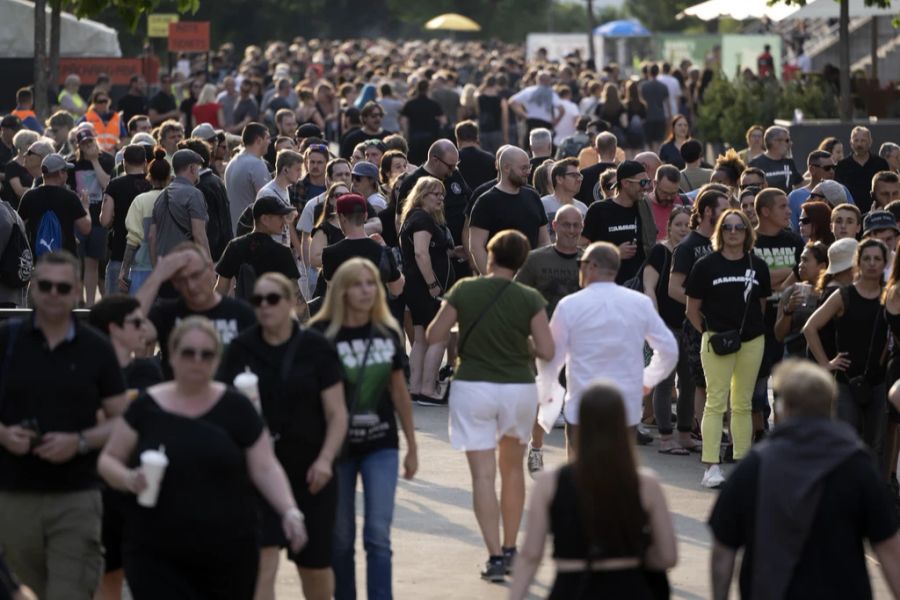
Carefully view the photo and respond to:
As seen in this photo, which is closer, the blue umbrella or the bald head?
the bald head

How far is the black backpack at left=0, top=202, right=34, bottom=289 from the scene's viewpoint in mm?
13086

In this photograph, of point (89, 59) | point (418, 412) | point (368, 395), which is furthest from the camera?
point (89, 59)

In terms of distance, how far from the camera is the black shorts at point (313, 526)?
7496mm

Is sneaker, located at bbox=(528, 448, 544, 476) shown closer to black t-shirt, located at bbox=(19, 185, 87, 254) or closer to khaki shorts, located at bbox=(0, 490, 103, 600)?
khaki shorts, located at bbox=(0, 490, 103, 600)

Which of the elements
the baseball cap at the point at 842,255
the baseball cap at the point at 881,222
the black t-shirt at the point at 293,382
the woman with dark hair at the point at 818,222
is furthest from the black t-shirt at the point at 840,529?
the woman with dark hair at the point at 818,222

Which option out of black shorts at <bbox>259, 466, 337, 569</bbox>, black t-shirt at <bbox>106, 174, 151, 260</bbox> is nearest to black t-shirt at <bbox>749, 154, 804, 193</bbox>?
black t-shirt at <bbox>106, 174, 151, 260</bbox>

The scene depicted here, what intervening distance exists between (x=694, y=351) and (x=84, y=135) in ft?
22.5

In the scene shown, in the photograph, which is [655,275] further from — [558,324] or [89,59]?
[89,59]

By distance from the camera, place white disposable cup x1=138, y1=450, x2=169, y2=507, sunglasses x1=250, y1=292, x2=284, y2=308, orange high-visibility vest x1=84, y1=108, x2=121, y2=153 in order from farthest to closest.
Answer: orange high-visibility vest x1=84, y1=108, x2=121, y2=153, sunglasses x1=250, y1=292, x2=284, y2=308, white disposable cup x1=138, y1=450, x2=169, y2=507

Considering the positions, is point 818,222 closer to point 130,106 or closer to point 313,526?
point 313,526

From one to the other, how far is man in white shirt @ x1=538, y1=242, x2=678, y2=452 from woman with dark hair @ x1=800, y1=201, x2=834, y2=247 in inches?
152

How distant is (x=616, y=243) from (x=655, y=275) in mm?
720

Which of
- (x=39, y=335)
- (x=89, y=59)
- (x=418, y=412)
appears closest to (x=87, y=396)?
(x=39, y=335)

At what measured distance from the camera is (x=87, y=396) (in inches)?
282
